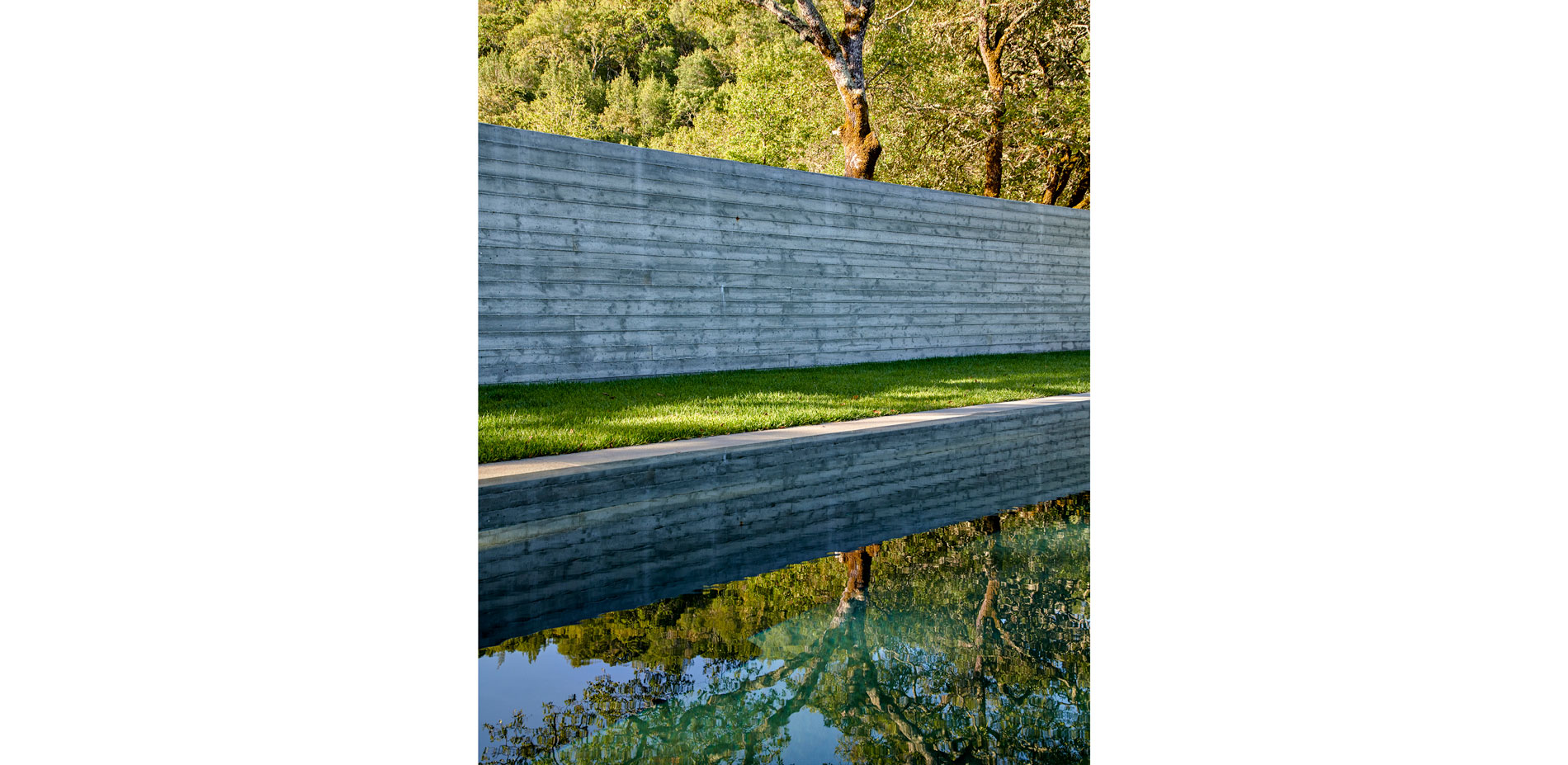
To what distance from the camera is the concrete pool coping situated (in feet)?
15.1

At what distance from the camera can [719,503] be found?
4.69m

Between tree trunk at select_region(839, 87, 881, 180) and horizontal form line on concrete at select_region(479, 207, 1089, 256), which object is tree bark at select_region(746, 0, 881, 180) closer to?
tree trunk at select_region(839, 87, 881, 180)

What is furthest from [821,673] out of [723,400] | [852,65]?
[852,65]

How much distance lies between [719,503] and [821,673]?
1994 mm

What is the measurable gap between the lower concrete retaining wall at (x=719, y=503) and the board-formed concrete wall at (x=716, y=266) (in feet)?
8.53

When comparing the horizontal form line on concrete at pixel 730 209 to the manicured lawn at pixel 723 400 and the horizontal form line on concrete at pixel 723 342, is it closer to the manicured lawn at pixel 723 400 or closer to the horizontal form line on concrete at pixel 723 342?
the horizontal form line on concrete at pixel 723 342

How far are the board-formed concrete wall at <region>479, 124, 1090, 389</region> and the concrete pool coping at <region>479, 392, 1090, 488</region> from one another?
248cm

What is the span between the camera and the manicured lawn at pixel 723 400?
18.5 feet

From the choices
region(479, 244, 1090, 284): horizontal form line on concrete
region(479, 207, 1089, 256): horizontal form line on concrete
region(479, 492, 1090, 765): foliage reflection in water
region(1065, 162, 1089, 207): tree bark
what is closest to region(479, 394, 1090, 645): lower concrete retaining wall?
region(479, 492, 1090, 765): foliage reflection in water

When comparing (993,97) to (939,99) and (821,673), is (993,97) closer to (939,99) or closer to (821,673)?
(939,99)
